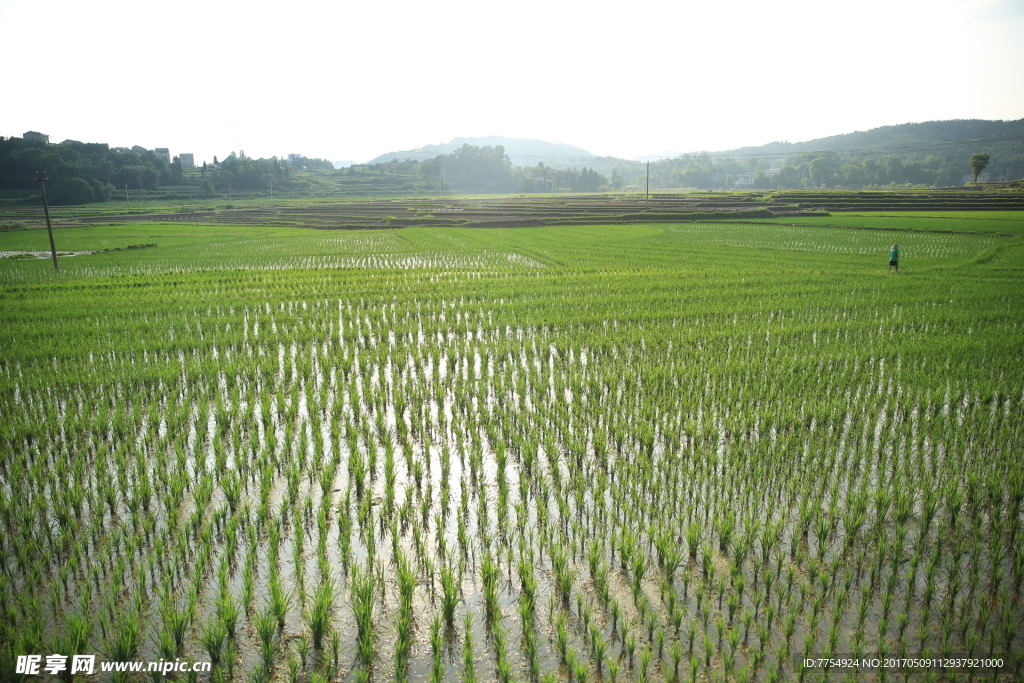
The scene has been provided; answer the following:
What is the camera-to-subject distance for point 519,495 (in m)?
4.33

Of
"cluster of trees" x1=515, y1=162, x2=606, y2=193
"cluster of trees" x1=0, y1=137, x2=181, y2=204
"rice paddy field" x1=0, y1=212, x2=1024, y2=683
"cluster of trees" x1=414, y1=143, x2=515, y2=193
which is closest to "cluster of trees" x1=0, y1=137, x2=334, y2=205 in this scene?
"cluster of trees" x1=0, y1=137, x2=181, y2=204

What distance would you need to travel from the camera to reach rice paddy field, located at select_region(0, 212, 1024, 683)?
2.87 metres

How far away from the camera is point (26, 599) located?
9.98ft

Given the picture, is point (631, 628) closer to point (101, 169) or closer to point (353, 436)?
point (353, 436)

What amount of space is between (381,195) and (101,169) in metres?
29.7

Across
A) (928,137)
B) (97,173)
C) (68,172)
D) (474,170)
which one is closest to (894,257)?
(68,172)

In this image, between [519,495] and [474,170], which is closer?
[519,495]

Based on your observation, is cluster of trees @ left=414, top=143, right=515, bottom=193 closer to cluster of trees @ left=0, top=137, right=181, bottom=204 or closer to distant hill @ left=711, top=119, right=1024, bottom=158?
cluster of trees @ left=0, top=137, right=181, bottom=204

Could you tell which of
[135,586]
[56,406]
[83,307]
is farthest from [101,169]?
[135,586]

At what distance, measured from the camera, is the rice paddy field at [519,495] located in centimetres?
287

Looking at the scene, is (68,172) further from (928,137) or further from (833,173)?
(928,137)

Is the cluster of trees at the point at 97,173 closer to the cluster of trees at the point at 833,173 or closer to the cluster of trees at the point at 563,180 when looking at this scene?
the cluster of trees at the point at 563,180

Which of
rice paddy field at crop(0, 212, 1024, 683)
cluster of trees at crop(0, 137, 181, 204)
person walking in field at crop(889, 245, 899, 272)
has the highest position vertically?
cluster of trees at crop(0, 137, 181, 204)

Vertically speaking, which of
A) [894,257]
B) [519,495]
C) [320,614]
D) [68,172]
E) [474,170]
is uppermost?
[474,170]
